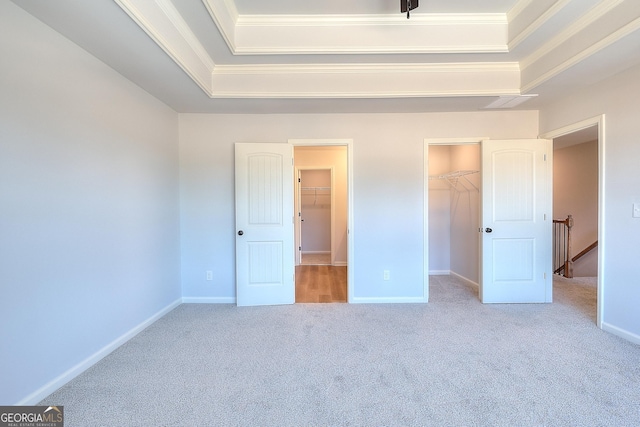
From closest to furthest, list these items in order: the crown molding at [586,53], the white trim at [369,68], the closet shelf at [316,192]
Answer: the crown molding at [586,53]
the white trim at [369,68]
the closet shelf at [316,192]

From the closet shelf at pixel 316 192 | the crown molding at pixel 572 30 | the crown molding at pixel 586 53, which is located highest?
the crown molding at pixel 572 30

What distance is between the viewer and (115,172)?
226cm

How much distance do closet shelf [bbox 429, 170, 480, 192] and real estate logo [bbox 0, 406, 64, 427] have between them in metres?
4.43

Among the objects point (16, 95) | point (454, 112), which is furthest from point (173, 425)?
point (454, 112)

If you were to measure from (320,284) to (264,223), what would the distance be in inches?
60.6

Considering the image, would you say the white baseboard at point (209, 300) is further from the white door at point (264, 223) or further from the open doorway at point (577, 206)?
the open doorway at point (577, 206)

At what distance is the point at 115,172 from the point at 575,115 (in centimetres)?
456

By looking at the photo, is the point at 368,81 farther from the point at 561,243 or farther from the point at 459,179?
the point at 561,243

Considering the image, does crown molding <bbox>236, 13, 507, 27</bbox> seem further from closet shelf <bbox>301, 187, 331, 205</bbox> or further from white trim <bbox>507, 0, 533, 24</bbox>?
closet shelf <bbox>301, 187, 331, 205</bbox>

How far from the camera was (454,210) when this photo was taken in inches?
173

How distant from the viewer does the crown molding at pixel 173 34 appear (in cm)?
164

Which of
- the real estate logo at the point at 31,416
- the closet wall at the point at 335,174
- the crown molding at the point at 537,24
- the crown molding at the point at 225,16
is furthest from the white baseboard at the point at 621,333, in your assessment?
the crown molding at the point at 225,16

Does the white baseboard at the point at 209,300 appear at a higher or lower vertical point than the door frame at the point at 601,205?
lower

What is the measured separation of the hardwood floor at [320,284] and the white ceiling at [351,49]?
243 centimetres
